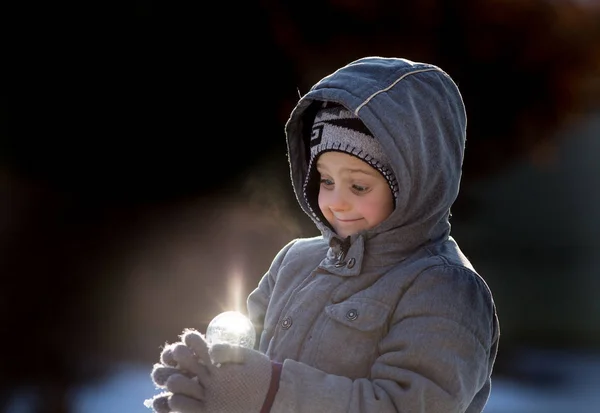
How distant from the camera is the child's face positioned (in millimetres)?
1412

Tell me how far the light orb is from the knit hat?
368 millimetres

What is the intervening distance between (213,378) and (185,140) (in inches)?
144

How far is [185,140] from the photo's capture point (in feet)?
15.5

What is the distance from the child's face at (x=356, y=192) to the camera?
55.6 inches

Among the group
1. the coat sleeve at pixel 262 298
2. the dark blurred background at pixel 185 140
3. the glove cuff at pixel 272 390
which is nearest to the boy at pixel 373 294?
the glove cuff at pixel 272 390

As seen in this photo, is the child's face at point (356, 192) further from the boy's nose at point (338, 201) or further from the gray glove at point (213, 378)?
the gray glove at point (213, 378)

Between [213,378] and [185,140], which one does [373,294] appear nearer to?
[213,378]

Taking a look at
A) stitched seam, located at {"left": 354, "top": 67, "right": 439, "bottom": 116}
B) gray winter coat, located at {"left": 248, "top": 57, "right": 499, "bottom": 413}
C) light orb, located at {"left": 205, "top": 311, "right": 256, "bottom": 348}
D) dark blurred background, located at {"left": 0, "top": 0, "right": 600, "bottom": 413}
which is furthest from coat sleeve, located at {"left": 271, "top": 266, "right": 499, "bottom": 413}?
dark blurred background, located at {"left": 0, "top": 0, "right": 600, "bottom": 413}

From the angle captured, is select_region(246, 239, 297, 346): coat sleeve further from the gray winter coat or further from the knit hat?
the knit hat

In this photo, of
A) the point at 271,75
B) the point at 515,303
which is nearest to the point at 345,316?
the point at 271,75

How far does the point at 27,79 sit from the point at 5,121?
11.9 inches

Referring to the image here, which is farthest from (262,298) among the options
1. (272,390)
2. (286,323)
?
(272,390)

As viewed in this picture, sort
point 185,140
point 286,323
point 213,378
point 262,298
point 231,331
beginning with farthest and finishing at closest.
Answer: point 185,140
point 262,298
point 286,323
point 231,331
point 213,378

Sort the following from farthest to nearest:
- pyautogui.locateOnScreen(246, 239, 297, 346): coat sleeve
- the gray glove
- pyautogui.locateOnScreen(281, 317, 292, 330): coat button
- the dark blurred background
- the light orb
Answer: the dark blurred background
pyautogui.locateOnScreen(246, 239, 297, 346): coat sleeve
pyautogui.locateOnScreen(281, 317, 292, 330): coat button
the light orb
the gray glove
